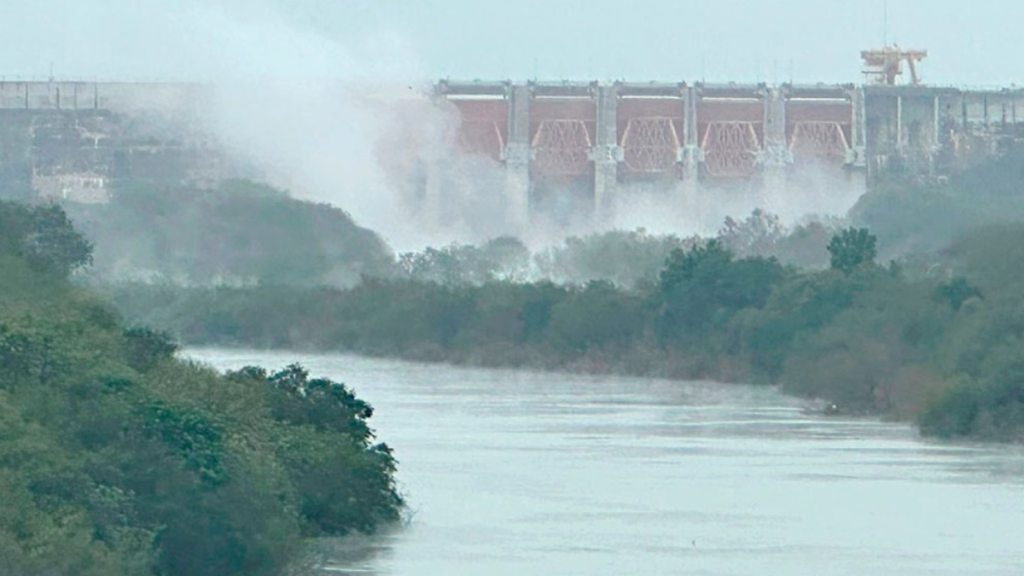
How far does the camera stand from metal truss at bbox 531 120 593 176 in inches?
3354

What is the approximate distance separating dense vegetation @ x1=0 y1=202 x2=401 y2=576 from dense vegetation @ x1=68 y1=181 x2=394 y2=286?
3707cm

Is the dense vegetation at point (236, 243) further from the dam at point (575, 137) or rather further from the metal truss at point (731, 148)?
the metal truss at point (731, 148)

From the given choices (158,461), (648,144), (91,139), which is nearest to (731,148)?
(648,144)

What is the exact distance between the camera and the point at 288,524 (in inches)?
1008

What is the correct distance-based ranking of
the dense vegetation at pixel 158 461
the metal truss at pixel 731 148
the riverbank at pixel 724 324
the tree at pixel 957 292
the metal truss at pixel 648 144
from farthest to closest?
1. the metal truss at pixel 731 148
2. the metal truss at pixel 648 144
3. the tree at pixel 957 292
4. the riverbank at pixel 724 324
5. the dense vegetation at pixel 158 461

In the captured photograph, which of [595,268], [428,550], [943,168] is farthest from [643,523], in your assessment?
[943,168]

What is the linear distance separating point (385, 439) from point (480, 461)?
2.46 m

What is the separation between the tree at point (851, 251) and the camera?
2088 inches

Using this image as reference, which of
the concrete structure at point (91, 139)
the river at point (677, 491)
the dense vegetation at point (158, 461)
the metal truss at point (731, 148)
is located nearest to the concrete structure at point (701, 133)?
the metal truss at point (731, 148)

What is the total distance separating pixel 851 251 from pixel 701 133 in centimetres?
3226

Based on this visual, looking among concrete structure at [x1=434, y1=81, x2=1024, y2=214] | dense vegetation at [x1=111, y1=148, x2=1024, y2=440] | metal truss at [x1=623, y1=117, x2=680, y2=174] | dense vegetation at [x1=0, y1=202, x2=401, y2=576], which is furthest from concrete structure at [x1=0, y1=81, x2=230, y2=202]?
dense vegetation at [x1=0, y1=202, x2=401, y2=576]

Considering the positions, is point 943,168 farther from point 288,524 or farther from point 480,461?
point 288,524

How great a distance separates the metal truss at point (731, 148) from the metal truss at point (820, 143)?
3.86ft

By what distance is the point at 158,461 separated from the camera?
24.2 metres
